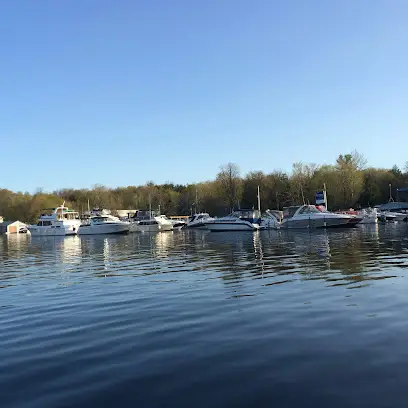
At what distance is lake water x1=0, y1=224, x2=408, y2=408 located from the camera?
6707mm

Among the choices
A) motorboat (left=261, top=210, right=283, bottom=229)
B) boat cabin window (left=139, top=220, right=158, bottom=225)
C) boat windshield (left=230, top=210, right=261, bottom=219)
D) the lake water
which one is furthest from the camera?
boat cabin window (left=139, top=220, right=158, bottom=225)

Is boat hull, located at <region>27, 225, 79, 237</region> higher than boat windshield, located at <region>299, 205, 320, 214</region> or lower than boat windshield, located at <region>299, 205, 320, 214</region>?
lower

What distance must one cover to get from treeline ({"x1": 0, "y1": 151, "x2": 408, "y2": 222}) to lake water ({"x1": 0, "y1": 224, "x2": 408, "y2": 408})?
93180 mm

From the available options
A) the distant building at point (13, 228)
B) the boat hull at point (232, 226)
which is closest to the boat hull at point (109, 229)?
the boat hull at point (232, 226)

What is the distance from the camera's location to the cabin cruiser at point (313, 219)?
6266 cm

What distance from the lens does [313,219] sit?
63281 millimetres

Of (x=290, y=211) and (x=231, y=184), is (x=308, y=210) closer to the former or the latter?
(x=290, y=211)

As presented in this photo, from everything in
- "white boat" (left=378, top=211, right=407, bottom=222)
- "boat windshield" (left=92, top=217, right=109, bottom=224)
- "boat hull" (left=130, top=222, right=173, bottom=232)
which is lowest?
"white boat" (left=378, top=211, right=407, bottom=222)

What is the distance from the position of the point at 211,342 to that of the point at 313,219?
56066mm

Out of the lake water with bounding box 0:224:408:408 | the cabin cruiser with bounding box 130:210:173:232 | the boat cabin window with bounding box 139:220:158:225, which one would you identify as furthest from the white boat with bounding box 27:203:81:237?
the lake water with bounding box 0:224:408:408

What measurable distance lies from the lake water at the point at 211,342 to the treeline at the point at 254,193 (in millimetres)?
93180

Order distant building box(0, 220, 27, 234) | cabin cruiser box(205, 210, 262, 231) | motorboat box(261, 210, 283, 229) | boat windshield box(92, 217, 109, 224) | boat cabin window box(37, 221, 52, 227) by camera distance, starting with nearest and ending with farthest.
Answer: motorboat box(261, 210, 283, 229), cabin cruiser box(205, 210, 262, 231), boat windshield box(92, 217, 109, 224), boat cabin window box(37, 221, 52, 227), distant building box(0, 220, 27, 234)

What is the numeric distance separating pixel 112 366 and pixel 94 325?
3.26 metres

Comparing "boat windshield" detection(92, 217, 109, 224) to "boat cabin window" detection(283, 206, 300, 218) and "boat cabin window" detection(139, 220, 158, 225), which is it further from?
"boat cabin window" detection(283, 206, 300, 218)
